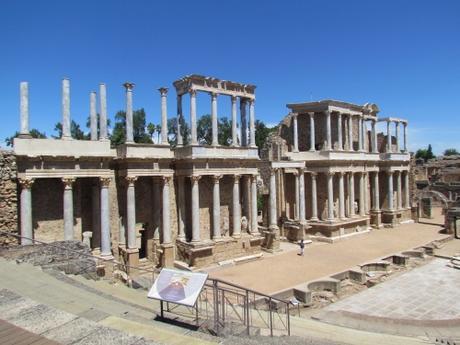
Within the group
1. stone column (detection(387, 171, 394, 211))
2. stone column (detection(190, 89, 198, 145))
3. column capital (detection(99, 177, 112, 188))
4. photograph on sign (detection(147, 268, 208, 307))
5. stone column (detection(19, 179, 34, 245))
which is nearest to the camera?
photograph on sign (detection(147, 268, 208, 307))

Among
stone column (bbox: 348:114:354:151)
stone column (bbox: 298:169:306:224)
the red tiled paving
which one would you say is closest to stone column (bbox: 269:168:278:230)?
stone column (bbox: 298:169:306:224)

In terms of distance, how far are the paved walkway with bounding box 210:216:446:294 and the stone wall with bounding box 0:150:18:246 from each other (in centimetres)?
1068

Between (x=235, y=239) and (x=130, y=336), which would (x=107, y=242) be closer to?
(x=235, y=239)

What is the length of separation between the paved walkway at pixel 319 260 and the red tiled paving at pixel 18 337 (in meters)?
12.5

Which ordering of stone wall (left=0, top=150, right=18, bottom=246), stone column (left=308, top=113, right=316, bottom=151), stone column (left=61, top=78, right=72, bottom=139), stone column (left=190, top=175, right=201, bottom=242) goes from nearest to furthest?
stone wall (left=0, top=150, right=18, bottom=246) → stone column (left=61, top=78, right=72, bottom=139) → stone column (left=190, top=175, right=201, bottom=242) → stone column (left=308, top=113, right=316, bottom=151)

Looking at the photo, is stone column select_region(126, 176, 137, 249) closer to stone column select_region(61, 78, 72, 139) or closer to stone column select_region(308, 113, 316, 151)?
stone column select_region(61, 78, 72, 139)

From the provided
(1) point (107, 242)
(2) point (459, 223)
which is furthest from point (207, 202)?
(2) point (459, 223)

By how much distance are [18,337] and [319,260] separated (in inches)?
807

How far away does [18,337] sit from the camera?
735 centimetres

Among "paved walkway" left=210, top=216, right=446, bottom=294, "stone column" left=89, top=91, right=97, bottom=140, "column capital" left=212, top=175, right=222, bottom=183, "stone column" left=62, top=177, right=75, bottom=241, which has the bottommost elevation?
"paved walkway" left=210, top=216, right=446, bottom=294

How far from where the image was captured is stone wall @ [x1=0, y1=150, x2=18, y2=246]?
17.2 m

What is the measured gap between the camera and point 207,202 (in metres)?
25.5

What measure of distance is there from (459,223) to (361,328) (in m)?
24.2

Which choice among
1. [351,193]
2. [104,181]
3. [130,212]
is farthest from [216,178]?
[351,193]
